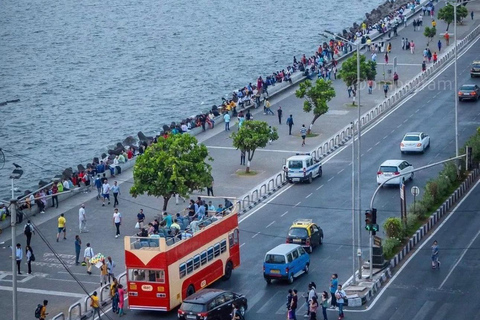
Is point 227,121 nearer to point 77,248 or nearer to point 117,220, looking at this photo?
point 117,220

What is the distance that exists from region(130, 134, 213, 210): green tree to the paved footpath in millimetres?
2702

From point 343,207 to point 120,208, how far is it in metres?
13.4

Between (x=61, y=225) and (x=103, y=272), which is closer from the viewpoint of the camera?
(x=103, y=272)

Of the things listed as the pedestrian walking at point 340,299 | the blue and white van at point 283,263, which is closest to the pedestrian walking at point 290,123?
the blue and white van at point 283,263

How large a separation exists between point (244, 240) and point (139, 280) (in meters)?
12.6

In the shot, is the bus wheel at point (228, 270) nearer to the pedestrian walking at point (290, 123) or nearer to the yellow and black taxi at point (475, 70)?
the pedestrian walking at point (290, 123)

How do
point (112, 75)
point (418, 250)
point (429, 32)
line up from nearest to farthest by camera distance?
1. point (418, 250)
2. point (429, 32)
3. point (112, 75)

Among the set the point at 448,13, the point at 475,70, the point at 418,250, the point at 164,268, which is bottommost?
the point at 418,250

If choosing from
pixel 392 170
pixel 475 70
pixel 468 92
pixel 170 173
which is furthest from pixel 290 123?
pixel 475 70

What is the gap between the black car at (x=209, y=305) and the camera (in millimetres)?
51844

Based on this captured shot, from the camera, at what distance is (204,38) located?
185 metres

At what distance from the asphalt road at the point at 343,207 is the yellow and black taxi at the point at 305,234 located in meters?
0.62

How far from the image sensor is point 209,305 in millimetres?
52000

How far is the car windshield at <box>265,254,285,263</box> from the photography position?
57.9 m
